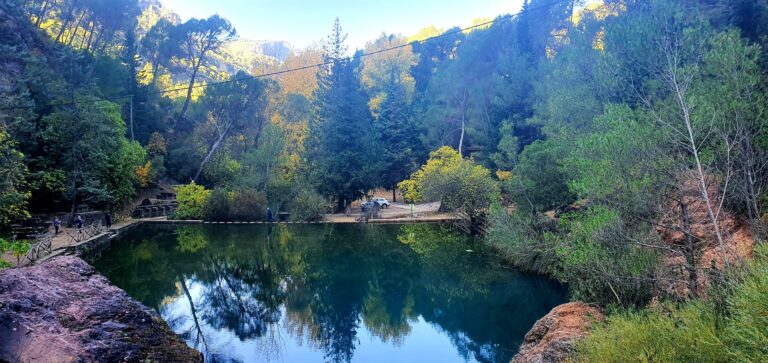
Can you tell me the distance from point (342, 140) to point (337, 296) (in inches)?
793

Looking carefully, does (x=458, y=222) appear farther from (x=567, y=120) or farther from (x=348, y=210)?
(x=348, y=210)

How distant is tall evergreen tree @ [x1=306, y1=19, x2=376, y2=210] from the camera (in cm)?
3141

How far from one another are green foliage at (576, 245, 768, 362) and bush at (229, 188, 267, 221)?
85.1 ft

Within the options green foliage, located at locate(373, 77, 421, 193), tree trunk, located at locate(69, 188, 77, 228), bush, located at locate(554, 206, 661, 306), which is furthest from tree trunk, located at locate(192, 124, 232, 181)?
bush, located at locate(554, 206, 661, 306)

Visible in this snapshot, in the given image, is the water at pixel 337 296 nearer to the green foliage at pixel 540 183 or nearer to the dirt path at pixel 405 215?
the green foliage at pixel 540 183

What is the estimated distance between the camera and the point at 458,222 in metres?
23.5

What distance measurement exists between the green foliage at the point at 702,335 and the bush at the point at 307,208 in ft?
78.3

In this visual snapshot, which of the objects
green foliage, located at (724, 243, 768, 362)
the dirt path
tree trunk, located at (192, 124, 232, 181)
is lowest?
the dirt path

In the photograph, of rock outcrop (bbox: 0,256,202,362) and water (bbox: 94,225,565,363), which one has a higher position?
rock outcrop (bbox: 0,256,202,362)

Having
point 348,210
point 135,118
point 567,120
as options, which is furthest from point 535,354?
point 135,118

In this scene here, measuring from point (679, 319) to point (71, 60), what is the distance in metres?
32.1

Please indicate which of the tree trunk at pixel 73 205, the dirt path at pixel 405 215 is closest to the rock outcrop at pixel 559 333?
the dirt path at pixel 405 215

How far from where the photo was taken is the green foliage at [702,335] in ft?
10.6

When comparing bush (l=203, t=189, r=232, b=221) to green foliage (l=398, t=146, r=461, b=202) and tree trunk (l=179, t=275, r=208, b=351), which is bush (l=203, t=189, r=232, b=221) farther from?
tree trunk (l=179, t=275, r=208, b=351)
